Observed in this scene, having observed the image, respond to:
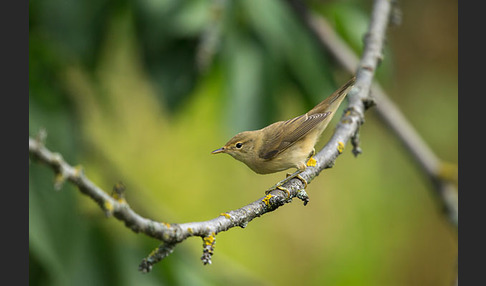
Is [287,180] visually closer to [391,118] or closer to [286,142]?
[286,142]

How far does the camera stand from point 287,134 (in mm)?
1895

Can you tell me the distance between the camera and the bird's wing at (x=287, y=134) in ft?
6.10

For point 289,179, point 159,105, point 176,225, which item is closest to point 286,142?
point 289,179

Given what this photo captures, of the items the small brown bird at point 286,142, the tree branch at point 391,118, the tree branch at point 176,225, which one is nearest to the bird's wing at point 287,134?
the small brown bird at point 286,142

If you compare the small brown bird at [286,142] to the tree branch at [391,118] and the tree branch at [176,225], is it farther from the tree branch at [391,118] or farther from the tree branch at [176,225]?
the tree branch at [391,118]

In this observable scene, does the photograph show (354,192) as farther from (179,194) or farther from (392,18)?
(392,18)

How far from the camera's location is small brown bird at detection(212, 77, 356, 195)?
5.97 feet

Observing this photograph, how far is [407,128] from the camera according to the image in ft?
14.7

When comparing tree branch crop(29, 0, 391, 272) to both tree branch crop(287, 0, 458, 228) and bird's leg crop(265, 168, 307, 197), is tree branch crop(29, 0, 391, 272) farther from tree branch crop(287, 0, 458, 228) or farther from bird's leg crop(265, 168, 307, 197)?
tree branch crop(287, 0, 458, 228)

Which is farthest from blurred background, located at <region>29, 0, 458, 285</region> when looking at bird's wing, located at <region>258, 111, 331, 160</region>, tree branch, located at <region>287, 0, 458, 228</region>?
bird's wing, located at <region>258, 111, 331, 160</region>

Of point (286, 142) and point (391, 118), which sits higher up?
point (391, 118)

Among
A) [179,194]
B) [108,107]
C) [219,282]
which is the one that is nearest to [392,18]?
[108,107]

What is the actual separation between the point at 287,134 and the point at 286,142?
0.03 m

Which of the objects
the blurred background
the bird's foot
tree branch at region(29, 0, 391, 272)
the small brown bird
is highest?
the blurred background
